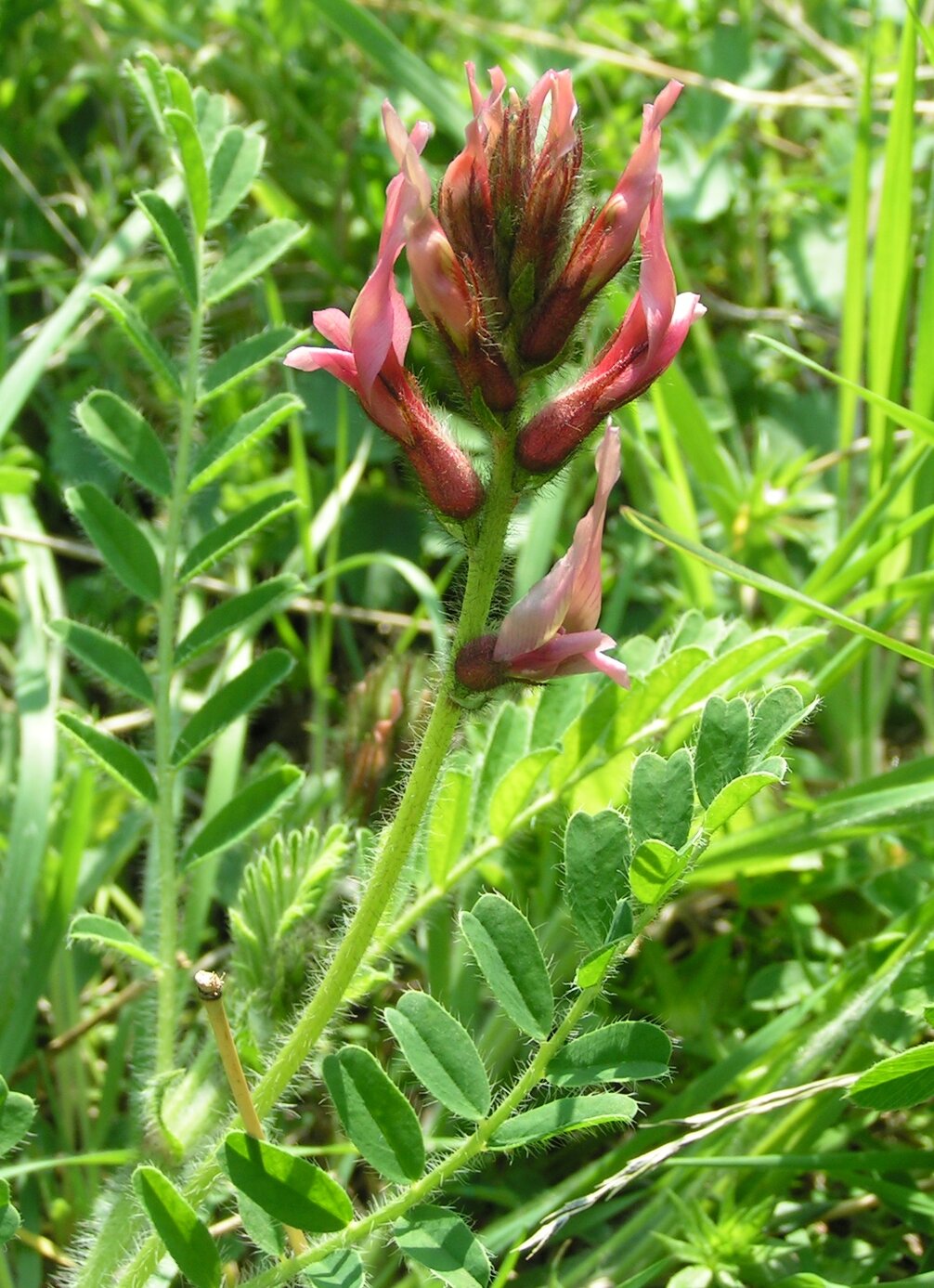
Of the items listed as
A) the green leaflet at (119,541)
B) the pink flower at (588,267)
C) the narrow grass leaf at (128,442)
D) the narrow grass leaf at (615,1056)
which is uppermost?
the pink flower at (588,267)

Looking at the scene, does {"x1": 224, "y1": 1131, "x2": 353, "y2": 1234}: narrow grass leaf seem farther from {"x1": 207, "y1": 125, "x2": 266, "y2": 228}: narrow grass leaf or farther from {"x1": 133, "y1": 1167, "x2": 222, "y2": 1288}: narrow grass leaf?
{"x1": 207, "y1": 125, "x2": 266, "y2": 228}: narrow grass leaf

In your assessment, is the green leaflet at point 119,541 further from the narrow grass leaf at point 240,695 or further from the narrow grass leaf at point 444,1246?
the narrow grass leaf at point 444,1246

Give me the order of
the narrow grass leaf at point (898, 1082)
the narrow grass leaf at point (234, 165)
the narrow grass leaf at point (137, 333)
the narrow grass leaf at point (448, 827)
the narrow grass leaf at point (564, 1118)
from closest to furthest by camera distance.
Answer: the narrow grass leaf at point (564, 1118) < the narrow grass leaf at point (898, 1082) < the narrow grass leaf at point (448, 827) < the narrow grass leaf at point (137, 333) < the narrow grass leaf at point (234, 165)

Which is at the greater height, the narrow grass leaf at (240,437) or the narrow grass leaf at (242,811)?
the narrow grass leaf at (240,437)

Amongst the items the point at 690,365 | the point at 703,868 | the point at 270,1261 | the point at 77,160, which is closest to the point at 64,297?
the point at 77,160

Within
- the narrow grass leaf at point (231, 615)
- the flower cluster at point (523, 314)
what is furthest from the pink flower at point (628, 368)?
the narrow grass leaf at point (231, 615)

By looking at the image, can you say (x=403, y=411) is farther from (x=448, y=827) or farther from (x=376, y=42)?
(x=376, y=42)
